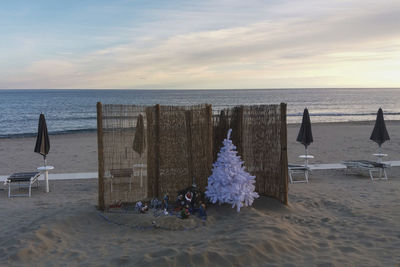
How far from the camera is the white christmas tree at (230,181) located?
20.6 ft

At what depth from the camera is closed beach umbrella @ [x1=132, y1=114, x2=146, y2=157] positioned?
6.94 meters

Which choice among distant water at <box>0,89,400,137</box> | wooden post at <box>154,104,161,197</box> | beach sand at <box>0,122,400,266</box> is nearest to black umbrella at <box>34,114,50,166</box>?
beach sand at <box>0,122,400,266</box>

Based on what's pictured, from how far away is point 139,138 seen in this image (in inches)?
283

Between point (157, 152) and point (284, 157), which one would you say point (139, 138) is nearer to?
point (157, 152)

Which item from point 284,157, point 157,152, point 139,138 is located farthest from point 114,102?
point 284,157

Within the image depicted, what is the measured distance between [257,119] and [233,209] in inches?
76.7

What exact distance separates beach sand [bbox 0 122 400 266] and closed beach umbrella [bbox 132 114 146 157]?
1.49m

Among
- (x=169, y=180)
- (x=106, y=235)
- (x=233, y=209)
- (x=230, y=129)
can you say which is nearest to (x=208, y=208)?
(x=233, y=209)

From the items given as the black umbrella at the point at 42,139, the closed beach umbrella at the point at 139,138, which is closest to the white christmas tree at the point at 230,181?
the closed beach umbrella at the point at 139,138

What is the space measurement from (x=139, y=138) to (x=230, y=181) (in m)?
2.25

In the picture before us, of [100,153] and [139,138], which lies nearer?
[100,153]

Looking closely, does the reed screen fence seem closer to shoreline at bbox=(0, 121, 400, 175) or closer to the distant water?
shoreline at bbox=(0, 121, 400, 175)

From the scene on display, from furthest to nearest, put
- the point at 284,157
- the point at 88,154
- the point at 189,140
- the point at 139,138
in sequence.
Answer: the point at 88,154
the point at 139,138
the point at 189,140
the point at 284,157

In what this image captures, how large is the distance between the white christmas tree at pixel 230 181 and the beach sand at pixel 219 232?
23 centimetres
